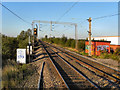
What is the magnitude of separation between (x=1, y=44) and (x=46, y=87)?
1017 centimetres

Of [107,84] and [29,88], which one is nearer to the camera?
[29,88]

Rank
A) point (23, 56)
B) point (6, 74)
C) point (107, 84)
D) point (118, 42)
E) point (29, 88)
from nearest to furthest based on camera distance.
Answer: point (29, 88) → point (107, 84) → point (6, 74) → point (23, 56) → point (118, 42)

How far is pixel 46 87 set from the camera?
246 inches

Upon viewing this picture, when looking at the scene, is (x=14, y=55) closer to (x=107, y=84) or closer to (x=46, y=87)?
(x=46, y=87)

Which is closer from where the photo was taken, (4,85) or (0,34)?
(4,85)

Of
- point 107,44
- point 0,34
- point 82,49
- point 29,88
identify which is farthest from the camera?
point 82,49

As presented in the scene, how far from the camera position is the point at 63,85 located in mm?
6457

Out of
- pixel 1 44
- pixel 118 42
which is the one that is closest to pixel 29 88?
pixel 1 44

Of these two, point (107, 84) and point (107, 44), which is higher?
point (107, 44)

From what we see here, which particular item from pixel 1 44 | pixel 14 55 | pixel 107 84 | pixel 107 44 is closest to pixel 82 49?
pixel 107 44

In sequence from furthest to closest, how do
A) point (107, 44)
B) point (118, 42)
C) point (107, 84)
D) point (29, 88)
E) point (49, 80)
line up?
1. point (118, 42)
2. point (107, 44)
3. point (49, 80)
4. point (107, 84)
5. point (29, 88)

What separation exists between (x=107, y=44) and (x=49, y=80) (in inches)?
738

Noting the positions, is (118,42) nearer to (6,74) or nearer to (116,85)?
(116,85)

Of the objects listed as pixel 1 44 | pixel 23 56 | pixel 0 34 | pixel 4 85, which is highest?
pixel 0 34
